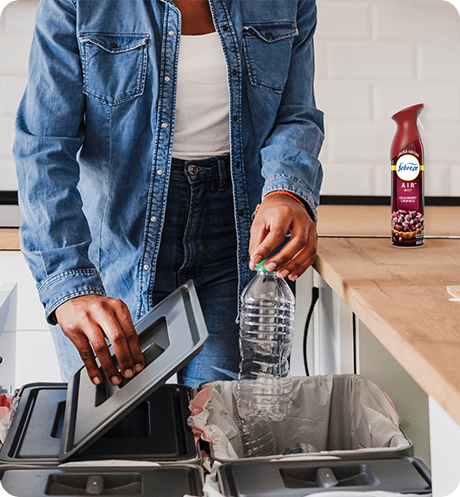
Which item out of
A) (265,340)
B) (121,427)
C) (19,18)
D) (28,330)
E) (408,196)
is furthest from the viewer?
(19,18)

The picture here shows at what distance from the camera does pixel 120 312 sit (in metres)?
0.75

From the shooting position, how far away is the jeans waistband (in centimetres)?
106

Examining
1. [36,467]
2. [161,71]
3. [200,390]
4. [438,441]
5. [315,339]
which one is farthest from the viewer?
[315,339]

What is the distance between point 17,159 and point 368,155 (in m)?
1.40

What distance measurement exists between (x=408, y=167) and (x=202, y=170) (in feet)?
1.35

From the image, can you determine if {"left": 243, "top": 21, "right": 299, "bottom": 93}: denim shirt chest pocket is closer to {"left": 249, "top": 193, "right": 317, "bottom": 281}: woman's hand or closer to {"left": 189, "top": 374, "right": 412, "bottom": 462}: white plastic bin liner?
{"left": 249, "top": 193, "right": 317, "bottom": 281}: woman's hand

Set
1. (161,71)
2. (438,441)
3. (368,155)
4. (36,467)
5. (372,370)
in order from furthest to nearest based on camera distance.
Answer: (368,155), (372,370), (161,71), (36,467), (438,441)

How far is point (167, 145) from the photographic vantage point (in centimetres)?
104

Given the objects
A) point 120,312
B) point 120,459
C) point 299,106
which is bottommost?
point 120,459

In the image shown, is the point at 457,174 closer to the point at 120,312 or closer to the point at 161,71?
the point at 161,71

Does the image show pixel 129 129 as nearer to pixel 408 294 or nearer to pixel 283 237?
pixel 283 237

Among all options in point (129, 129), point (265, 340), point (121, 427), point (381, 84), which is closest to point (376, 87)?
point (381, 84)

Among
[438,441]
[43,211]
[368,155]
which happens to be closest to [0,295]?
[43,211]

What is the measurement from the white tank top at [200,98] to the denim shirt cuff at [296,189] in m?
0.15
